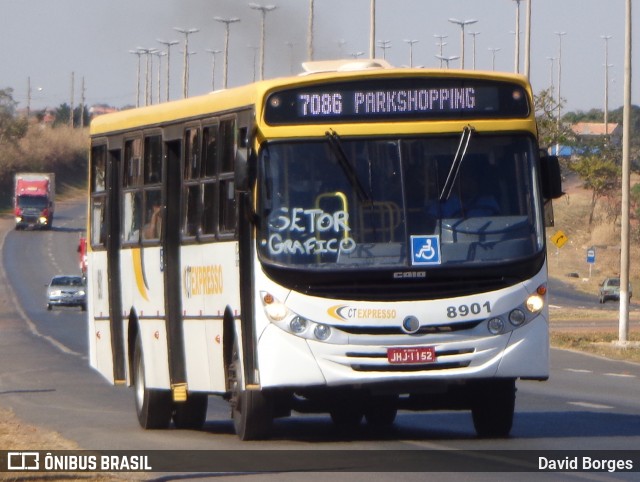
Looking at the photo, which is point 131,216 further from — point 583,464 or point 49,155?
point 49,155

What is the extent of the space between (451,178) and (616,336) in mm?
24440

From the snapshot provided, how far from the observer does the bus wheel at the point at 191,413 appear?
15.5m

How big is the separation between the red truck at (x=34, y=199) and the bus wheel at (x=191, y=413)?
263ft

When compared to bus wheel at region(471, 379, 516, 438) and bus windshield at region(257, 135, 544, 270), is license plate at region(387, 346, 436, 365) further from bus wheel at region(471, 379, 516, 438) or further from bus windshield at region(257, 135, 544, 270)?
bus wheel at region(471, 379, 516, 438)

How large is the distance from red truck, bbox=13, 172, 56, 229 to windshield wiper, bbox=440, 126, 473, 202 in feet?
274

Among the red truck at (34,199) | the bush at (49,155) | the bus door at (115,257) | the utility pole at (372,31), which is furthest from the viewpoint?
the bush at (49,155)

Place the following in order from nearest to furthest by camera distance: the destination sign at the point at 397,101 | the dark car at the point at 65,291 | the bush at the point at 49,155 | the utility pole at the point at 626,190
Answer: the destination sign at the point at 397,101, the utility pole at the point at 626,190, the dark car at the point at 65,291, the bush at the point at 49,155

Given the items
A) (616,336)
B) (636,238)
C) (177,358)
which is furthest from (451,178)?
(636,238)

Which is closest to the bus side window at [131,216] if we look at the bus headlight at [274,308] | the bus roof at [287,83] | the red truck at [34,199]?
the bus roof at [287,83]

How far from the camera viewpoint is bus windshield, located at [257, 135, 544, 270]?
40.1ft

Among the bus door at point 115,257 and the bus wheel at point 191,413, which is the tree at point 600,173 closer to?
the bus door at point 115,257

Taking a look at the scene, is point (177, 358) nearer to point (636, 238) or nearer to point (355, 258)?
point (355, 258)

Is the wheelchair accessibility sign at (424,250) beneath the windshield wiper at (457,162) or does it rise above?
beneath

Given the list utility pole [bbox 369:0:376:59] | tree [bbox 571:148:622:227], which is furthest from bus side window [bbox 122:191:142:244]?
tree [bbox 571:148:622:227]
